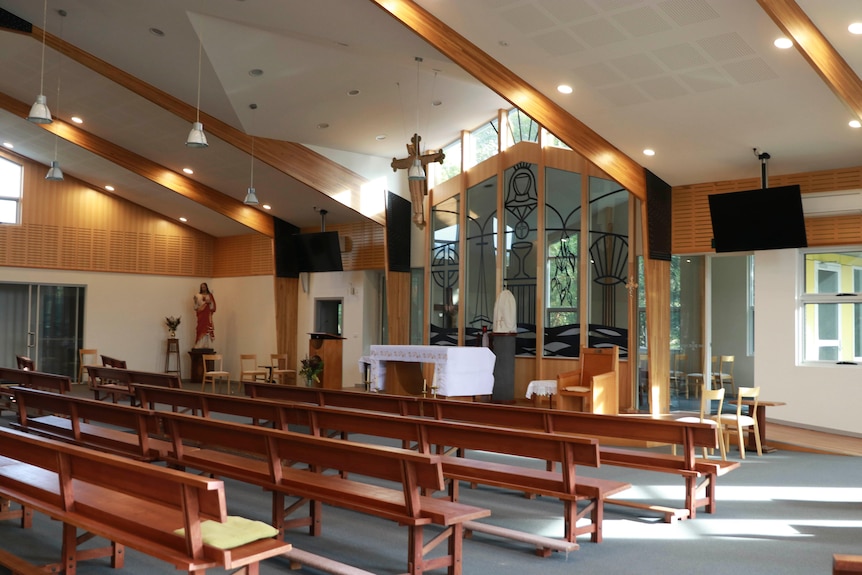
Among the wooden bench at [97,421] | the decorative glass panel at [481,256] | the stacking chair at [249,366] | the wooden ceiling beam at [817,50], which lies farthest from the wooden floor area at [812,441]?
the stacking chair at [249,366]

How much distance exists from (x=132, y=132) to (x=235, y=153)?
1.82 metres

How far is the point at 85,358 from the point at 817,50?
547 inches

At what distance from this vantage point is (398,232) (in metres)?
12.8

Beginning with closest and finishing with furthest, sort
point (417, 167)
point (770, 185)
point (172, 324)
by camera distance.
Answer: point (417, 167)
point (770, 185)
point (172, 324)

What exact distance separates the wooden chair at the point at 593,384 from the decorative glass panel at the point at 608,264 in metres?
0.79

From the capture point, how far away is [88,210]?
15.1 metres

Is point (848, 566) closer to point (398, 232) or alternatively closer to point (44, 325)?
point (398, 232)

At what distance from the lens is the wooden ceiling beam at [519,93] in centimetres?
682

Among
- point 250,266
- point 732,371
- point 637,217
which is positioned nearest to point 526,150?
point 637,217

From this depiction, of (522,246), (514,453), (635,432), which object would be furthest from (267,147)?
(514,453)

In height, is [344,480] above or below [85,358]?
below

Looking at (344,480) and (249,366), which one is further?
(249,366)

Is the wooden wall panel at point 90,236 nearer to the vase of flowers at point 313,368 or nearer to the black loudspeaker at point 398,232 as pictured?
the vase of flowers at point 313,368

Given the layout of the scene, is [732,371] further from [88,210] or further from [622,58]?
[88,210]
